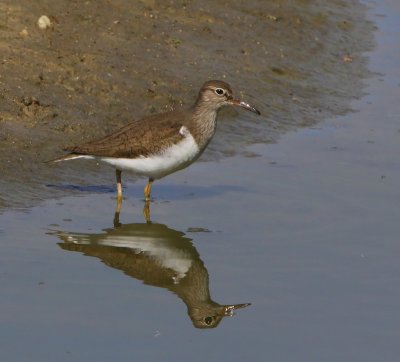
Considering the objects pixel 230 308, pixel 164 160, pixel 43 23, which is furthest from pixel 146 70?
pixel 230 308

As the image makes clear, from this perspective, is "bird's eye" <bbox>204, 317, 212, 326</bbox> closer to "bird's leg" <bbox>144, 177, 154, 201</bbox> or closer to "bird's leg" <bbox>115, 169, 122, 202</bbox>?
"bird's leg" <bbox>115, 169, 122, 202</bbox>

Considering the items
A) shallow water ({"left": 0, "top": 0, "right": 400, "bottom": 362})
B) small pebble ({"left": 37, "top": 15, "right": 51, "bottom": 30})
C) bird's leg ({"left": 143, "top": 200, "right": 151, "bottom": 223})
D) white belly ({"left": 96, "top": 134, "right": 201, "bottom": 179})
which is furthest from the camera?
small pebble ({"left": 37, "top": 15, "right": 51, "bottom": 30})

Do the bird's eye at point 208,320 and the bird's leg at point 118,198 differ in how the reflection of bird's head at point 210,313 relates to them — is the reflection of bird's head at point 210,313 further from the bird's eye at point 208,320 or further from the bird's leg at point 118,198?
the bird's leg at point 118,198

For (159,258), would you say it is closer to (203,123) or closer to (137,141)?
(137,141)

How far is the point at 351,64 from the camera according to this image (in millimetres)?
17281

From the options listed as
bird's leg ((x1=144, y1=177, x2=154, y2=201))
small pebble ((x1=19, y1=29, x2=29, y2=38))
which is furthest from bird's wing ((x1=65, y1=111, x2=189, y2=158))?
small pebble ((x1=19, y1=29, x2=29, y2=38))

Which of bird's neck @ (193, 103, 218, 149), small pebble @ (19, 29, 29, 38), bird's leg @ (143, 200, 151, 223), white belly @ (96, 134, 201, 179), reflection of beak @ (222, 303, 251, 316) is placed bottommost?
bird's leg @ (143, 200, 151, 223)

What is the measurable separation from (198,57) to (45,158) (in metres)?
3.83

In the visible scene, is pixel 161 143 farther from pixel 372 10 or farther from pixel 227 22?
pixel 372 10

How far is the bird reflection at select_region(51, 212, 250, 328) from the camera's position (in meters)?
9.10

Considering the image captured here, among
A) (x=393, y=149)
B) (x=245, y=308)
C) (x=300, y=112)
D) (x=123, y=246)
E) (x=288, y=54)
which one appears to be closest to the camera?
(x=245, y=308)

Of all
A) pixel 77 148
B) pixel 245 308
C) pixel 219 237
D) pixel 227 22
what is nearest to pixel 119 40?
pixel 227 22

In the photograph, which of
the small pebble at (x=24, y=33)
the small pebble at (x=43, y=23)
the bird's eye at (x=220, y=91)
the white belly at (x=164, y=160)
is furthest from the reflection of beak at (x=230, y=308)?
the small pebble at (x=43, y=23)

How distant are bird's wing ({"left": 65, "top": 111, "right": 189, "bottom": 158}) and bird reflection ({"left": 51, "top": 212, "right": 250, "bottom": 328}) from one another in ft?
2.54
